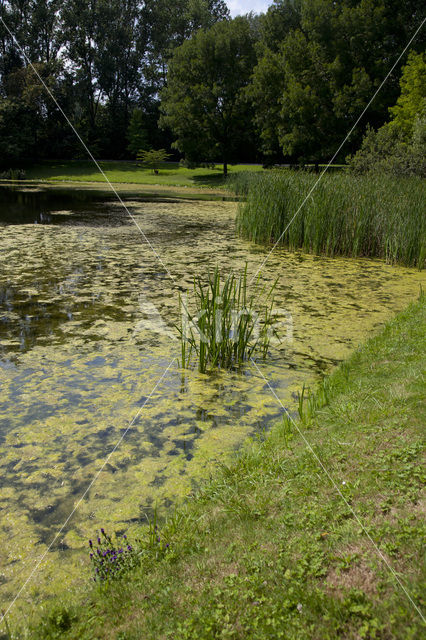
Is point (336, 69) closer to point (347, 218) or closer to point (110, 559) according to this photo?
point (347, 218)

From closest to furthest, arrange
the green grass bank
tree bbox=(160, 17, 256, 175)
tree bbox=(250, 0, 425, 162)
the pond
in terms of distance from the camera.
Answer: the green grass bank, the pond, tree bbox=(250, 0, 425, 162), tree bbox=(160, 17, 256, 175)

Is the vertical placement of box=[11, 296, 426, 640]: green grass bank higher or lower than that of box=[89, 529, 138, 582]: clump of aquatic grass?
higher

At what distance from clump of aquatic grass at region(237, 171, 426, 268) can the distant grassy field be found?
14.4 metres

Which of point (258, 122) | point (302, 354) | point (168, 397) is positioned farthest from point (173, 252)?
point (258, 122)

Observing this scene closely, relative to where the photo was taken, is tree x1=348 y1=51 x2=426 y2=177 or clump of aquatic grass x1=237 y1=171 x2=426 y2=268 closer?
clump of aquatic grass x1=237 y1=171 x2=426 y2=268

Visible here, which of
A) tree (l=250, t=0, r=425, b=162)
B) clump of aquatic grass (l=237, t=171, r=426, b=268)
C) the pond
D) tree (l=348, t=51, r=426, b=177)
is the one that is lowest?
the pond

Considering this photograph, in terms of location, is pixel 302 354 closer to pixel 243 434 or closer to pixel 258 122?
pixel 243 434

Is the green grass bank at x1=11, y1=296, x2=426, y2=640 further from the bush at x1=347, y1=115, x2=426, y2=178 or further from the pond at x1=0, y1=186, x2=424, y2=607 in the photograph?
the bush at x1=347, y1=115, x2=426, y2=178

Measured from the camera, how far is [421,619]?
125 cm

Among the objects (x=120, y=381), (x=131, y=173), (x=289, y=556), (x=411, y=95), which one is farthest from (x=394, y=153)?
(x=131, y=173)

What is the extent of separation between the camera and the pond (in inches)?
80.9

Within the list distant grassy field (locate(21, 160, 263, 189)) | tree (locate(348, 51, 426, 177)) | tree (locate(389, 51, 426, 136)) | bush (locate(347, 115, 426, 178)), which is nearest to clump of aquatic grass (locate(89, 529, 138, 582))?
bush (locate(347, 115, 426, 178))

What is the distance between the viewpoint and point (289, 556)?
60.1 inches

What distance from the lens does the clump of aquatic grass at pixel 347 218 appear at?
6660mm
